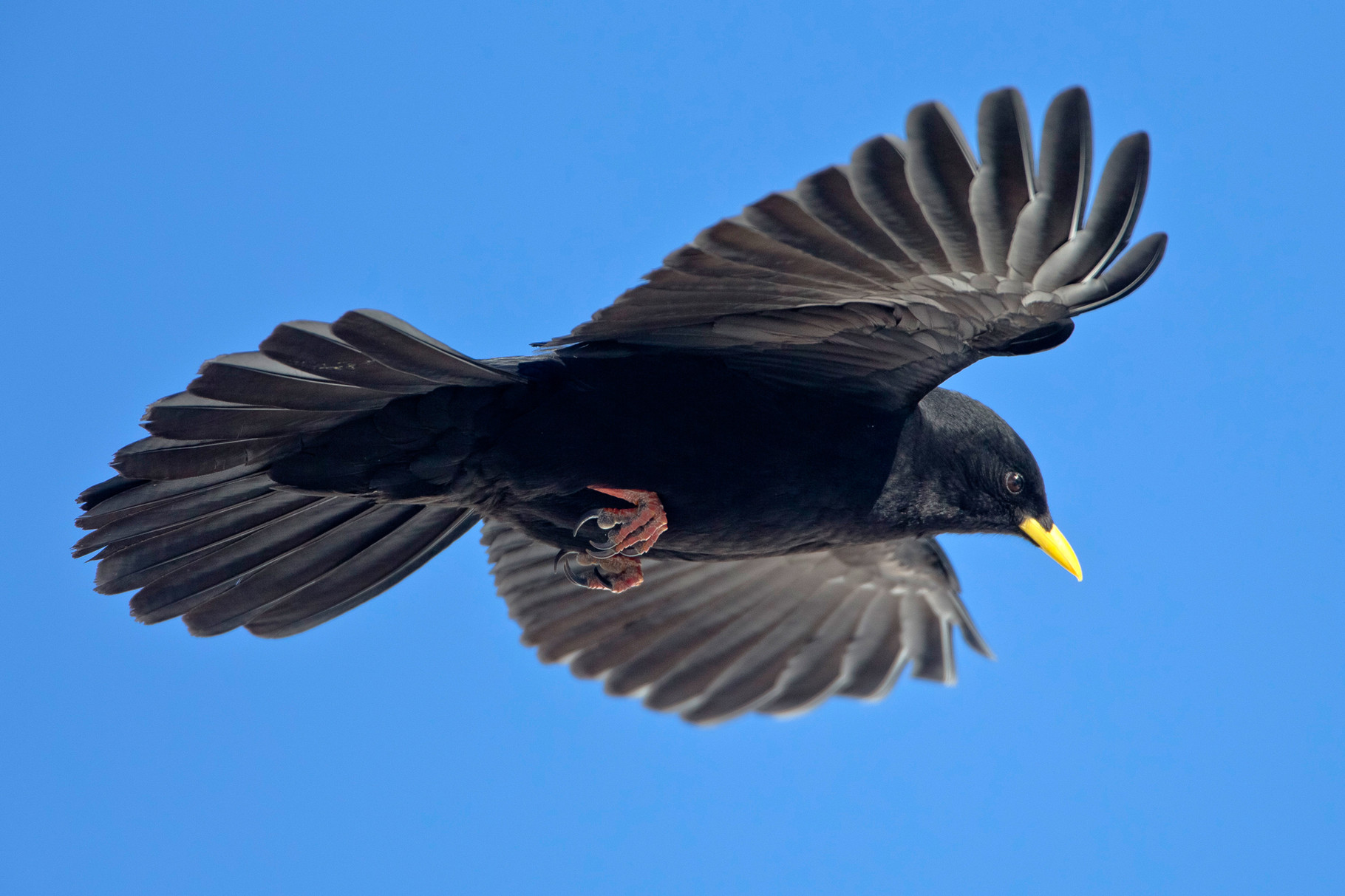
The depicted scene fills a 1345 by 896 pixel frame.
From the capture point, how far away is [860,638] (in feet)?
26.4

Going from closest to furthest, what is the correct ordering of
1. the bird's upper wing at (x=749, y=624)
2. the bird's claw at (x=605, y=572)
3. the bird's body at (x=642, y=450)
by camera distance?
1. the bird's body at (x=642, y=450)
2. the bird's claw at (x=605, y=572)
3. the bird's upper wing at (x=749, y=624)

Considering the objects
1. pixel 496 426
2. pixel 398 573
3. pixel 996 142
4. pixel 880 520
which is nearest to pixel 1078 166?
pixel 996 142

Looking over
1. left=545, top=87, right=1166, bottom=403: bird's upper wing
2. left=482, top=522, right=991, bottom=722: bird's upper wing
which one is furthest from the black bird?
left=482, top=522, right=991, bottom=722: bird's upper wing

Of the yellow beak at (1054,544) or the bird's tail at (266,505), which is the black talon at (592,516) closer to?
the bird's tail at (266,505)

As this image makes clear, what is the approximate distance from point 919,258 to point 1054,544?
7.82 ft

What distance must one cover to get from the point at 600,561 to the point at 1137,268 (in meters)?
2.72

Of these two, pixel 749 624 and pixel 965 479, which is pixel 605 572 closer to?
pixel 749 624

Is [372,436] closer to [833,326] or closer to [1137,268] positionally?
[833,326]

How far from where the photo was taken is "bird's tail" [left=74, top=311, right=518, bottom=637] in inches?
209

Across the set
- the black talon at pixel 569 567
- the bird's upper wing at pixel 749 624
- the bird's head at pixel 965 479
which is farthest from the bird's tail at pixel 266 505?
the bird's head at pixel 965 479

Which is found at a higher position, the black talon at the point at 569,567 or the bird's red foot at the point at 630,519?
the black talon at the point at 569,567

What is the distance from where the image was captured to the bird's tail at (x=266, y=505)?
209 inches

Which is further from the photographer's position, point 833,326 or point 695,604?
point 695,604

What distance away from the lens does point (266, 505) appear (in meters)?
6.32
